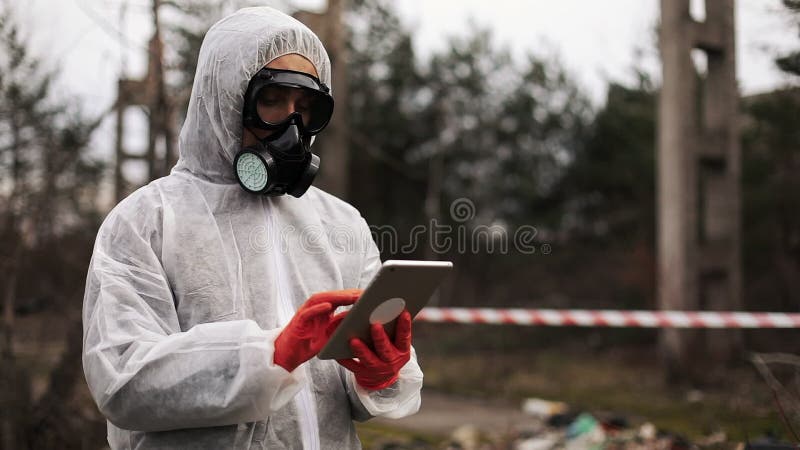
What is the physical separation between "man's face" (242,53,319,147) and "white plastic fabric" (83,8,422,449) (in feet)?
0.09

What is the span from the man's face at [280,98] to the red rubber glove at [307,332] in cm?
60

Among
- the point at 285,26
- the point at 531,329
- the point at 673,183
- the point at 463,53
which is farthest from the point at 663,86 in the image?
the point at 463,53

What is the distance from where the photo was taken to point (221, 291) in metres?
1.98

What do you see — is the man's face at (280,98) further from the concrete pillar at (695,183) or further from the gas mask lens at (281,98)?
the concrete pillar at (695,183)

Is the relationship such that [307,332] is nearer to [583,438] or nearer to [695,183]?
[583,438]

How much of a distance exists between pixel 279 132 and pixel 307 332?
25.2 inches

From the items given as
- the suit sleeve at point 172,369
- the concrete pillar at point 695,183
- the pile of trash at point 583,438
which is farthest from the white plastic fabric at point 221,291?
the concrete pillar at point 695,183

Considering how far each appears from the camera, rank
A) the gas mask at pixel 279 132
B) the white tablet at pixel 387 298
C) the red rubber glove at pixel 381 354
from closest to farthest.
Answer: the white tablet at pixel 387 298, the red rubber glove at pixel 381 354, the gas mask at pixel 279 132

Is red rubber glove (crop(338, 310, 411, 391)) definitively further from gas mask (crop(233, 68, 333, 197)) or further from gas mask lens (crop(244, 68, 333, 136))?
gas mask lens (crop(244, 68, 333, 136))

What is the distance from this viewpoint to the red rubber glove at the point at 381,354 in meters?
1.86

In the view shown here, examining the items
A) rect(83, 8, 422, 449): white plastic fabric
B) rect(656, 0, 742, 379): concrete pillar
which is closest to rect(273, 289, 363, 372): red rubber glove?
rect(83, 8, 422, 449): white plastic fabric

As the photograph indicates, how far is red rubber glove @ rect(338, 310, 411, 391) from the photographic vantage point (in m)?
1.86

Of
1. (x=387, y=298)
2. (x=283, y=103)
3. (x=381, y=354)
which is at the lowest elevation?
(x=381, y=354)

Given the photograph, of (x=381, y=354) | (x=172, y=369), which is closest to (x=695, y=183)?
(x=381, y=354)
